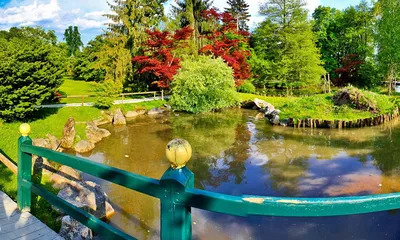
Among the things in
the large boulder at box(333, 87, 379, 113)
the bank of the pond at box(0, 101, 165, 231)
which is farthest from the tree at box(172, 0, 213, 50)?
the large boulder at box(333, 87, 379, 113)

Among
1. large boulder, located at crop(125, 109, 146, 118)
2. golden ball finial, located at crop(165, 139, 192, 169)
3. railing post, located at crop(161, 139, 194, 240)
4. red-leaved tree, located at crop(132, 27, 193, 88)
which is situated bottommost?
large boulder, located at crop(125, 109, 146, 118)

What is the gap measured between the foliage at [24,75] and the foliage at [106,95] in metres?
4.90

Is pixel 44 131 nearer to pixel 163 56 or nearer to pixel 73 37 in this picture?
pixel 163 56

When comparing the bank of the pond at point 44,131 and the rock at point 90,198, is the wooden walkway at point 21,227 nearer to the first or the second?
the bank of the pond at point 44,131

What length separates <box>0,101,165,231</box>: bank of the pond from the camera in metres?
5.04

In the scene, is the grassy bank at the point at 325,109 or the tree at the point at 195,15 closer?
the grassy bank at the point at 325,109

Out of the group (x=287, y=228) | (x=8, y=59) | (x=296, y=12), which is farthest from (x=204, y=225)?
(x=296, y=12)

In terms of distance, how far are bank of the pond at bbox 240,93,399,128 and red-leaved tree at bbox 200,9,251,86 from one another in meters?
8.08

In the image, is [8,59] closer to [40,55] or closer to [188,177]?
[40,55]

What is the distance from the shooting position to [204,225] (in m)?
5.93

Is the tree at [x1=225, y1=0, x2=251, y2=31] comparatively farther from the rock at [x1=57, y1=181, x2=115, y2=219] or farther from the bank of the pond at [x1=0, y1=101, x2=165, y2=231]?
the rock at [x1=57, y1=181, x2=115, y2=219]

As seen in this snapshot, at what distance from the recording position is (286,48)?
27.4 metres

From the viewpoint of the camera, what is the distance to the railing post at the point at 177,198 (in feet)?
4.19

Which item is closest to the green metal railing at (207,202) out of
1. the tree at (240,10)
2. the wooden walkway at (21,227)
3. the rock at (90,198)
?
the wooden walkway at (21,227)
